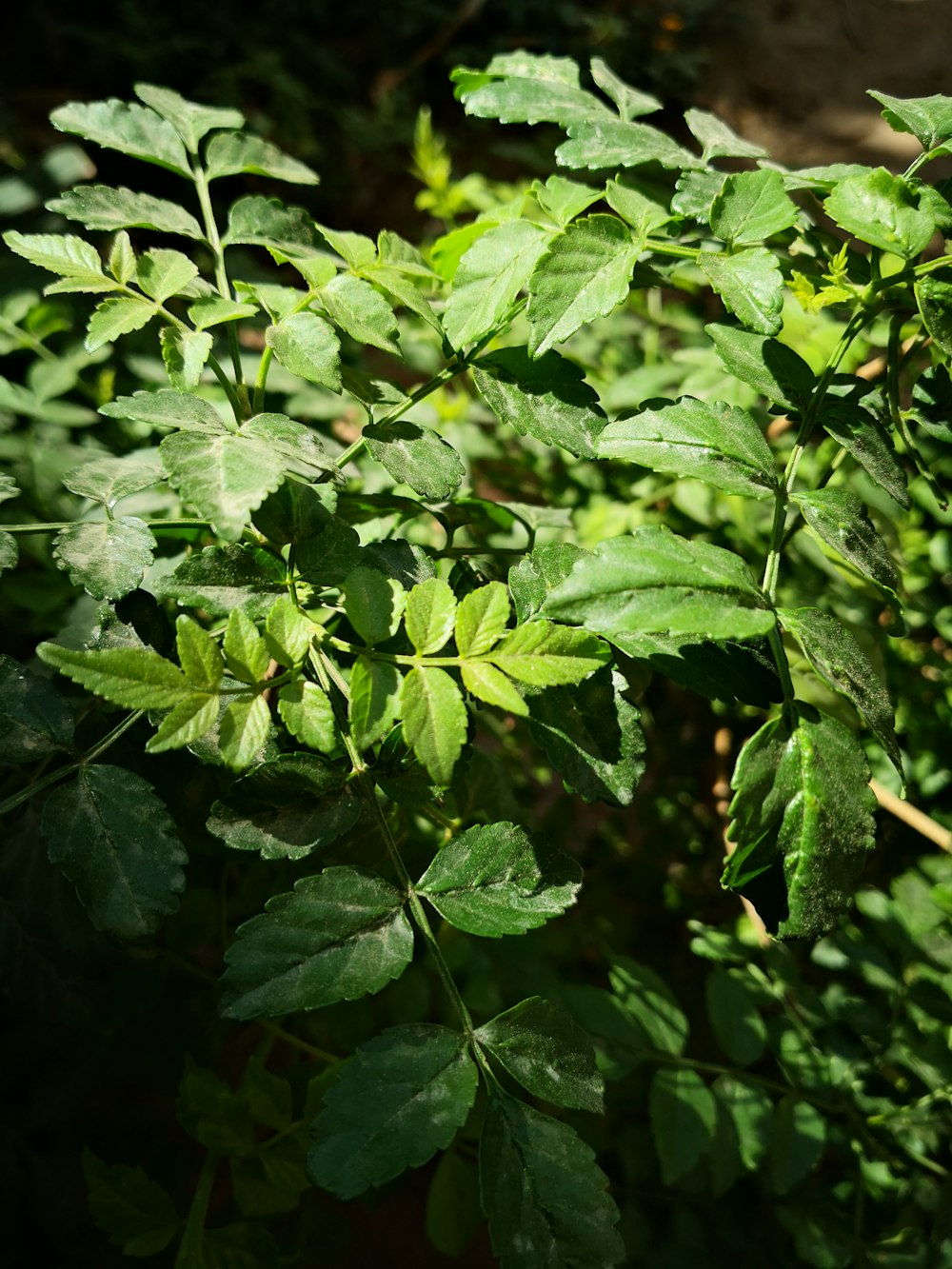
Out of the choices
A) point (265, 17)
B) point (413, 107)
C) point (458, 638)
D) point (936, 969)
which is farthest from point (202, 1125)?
point (265, 17)

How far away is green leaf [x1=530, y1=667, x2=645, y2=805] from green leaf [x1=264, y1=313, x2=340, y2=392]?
290mm

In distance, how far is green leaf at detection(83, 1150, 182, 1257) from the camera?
0.84 meters

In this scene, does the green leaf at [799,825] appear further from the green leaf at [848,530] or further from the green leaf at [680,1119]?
the green leaf at [680,1119]

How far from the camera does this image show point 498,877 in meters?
0.69

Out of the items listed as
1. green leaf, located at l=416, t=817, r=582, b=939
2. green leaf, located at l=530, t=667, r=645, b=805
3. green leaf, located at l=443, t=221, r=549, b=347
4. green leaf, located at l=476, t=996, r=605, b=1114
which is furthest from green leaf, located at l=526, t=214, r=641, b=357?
green leaf, located at l=476, t=996, r=605, b=1114

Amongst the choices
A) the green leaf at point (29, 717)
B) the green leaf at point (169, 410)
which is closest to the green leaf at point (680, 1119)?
the green leaf at point (29, 717)

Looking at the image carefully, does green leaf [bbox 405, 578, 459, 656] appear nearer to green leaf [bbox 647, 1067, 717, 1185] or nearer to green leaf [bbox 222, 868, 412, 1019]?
green leaf [bbox 222, 868, 412, 1019]

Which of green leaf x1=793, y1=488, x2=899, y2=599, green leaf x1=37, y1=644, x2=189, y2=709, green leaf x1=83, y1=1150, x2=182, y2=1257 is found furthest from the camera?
green leaf x1=83, y1=1150, x2=182, y2=1257

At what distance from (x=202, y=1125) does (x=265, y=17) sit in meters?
3.97

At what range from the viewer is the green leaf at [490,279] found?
0.71 m

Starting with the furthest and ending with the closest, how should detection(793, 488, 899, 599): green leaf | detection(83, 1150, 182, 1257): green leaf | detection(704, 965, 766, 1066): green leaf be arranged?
1. detection(704, 965, 766, 1066): green leaf
2. detection(83, 1150, 182, 1257): green leaf
3. detection(793, 488, 899, 599): green leaf

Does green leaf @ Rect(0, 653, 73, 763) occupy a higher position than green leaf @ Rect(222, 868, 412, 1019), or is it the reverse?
green leaf @ Rect(0, 653, 73, 763)

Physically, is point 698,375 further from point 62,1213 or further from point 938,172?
point 938,172

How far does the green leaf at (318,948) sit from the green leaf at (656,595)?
0.84 ft
